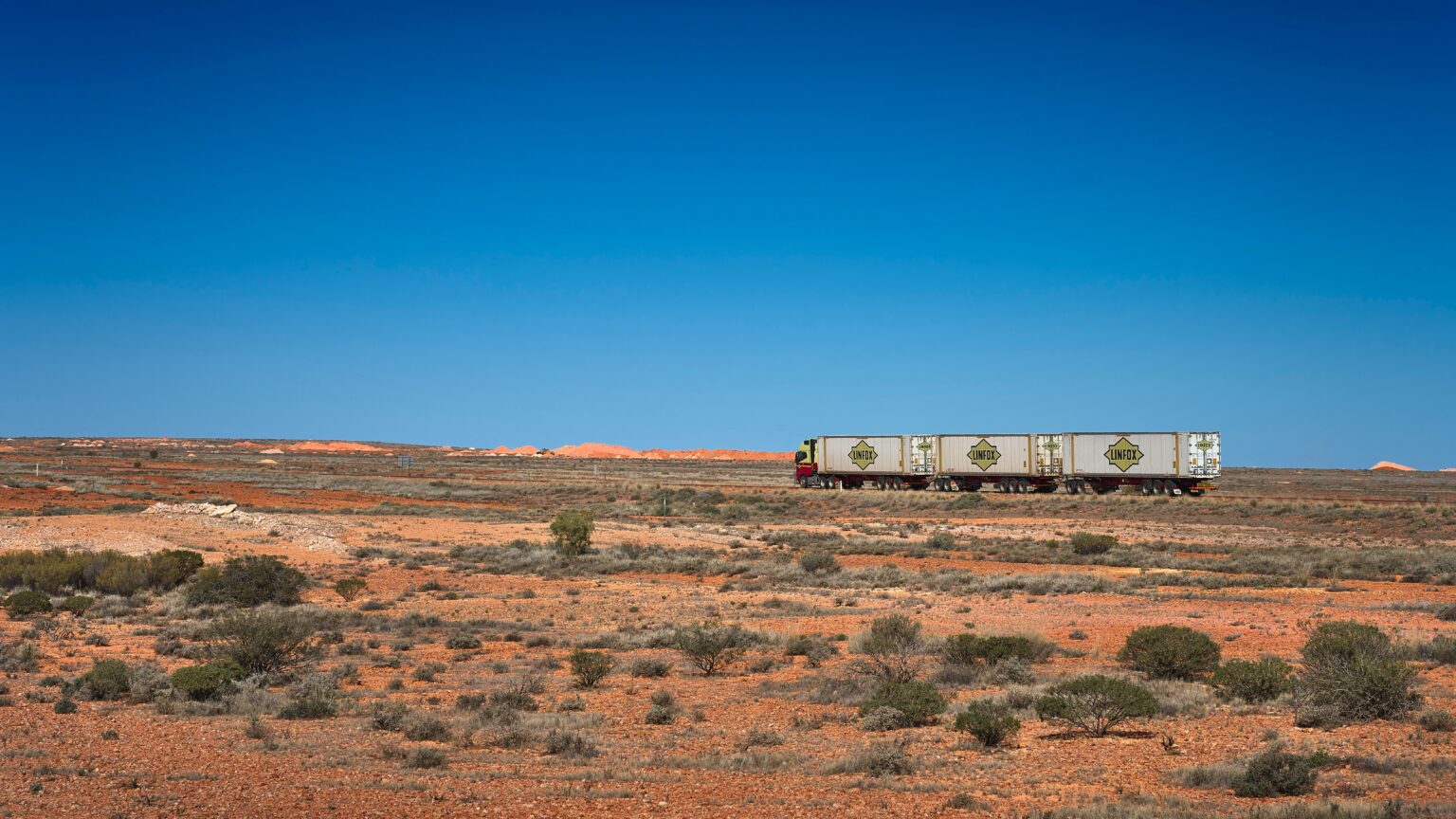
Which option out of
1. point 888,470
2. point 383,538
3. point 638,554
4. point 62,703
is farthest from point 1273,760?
point 888,470

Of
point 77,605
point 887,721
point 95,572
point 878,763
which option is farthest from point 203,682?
point 95,572

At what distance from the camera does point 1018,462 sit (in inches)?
2771

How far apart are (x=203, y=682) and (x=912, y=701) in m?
9.34

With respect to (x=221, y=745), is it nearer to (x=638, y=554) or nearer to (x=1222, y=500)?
(x=638, y=554)

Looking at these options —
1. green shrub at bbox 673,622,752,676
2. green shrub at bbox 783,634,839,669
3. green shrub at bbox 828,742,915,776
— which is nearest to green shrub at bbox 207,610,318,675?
green shrub at bbox 673,622,752,676

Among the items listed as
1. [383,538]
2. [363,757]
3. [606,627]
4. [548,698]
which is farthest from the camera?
[383,538]

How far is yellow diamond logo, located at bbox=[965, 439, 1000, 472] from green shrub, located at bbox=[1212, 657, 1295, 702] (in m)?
58.2

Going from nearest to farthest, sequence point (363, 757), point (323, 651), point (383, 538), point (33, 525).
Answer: point (363, 757), point (323, 651), point (33, 525), point (383, 538)

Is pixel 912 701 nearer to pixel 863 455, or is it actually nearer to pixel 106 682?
pixel 106 682

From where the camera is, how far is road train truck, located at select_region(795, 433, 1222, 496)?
64.6m

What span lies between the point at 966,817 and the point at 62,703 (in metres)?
11.2

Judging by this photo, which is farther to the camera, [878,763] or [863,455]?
[863,455]

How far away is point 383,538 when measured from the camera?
144 feet

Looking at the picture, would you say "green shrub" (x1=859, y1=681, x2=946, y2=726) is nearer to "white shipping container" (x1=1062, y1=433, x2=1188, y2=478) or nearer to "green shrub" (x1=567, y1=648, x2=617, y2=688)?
"green shrub" (x1=567, y1=648, x2=617, y2=688)
